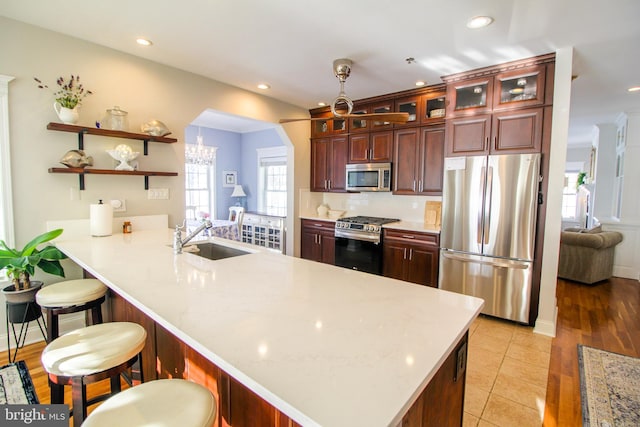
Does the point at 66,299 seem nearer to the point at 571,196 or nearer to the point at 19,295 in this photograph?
the point at 19,295

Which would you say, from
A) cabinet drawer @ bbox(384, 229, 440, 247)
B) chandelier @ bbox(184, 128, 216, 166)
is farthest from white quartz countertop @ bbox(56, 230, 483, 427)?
chandelier @ bbox(184, 128, 216, 166)

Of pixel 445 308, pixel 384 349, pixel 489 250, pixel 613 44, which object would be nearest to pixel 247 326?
pixel 384 349

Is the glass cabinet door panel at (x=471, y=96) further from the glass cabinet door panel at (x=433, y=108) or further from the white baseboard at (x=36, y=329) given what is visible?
the white baseboard at (x=36, y=329)

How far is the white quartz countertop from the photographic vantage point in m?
0.73

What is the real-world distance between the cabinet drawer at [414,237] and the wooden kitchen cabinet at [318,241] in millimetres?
935

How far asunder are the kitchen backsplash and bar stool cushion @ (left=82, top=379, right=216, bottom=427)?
12.8 feet

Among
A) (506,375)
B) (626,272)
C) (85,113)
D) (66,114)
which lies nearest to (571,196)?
(626,272)

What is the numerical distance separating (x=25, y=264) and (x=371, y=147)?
152 inches

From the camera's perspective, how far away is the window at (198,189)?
6500mm

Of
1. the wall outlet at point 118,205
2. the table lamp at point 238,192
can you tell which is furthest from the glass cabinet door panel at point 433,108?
the table lamp at point 238,192

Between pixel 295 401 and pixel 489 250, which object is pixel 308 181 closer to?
pixel 489 250

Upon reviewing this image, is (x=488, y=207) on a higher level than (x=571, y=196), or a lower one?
lower

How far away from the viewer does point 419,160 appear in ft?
13.2

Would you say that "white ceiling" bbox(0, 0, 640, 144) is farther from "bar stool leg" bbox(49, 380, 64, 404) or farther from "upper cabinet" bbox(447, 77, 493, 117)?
"bar stool leg" bbox(49, 380, 64, 404)
